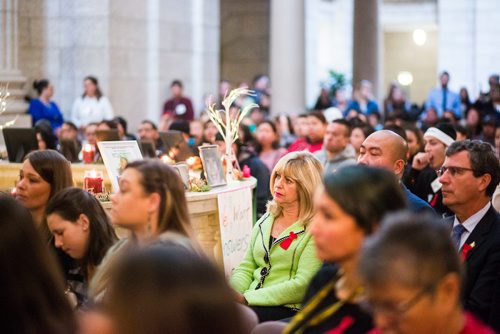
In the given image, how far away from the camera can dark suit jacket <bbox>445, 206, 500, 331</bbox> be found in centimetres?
587

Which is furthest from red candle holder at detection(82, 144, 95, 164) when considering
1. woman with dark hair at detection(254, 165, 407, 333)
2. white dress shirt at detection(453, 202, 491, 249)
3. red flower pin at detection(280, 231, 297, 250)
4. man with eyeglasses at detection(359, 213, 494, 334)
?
man with eyeglasses at detection(359, 213, 494, 334)

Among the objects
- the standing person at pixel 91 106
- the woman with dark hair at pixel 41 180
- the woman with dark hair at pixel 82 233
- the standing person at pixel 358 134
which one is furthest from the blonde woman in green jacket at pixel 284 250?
the standing person at pixel 91 106

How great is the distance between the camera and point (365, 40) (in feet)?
94.0

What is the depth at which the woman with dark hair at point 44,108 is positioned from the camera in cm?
Result: 1664

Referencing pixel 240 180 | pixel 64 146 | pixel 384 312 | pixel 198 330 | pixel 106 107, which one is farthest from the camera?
pixel 106 107

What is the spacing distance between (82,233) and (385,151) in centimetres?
259

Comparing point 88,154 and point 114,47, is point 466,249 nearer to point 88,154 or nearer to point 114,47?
point 88,154

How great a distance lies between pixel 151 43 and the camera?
790 inches

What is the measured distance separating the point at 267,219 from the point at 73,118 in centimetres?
1141

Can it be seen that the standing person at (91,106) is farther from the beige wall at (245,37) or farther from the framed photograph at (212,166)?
the beige wall at (245,37)

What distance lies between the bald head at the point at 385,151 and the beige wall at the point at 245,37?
2127 centimetres

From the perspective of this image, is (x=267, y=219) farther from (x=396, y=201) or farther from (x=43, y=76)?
(x=43, y=76)

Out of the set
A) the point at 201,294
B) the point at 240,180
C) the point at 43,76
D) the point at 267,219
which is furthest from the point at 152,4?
the point at 201,294

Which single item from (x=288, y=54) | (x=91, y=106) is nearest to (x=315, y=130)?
(x=91, y=106)
